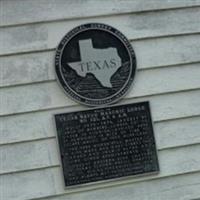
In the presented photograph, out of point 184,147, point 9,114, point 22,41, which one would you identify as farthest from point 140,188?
point 22,41

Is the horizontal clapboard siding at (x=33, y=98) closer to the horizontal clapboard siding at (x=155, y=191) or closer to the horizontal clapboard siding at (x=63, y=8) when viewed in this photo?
the horizontal clapboard siding at (x=63, y=8)

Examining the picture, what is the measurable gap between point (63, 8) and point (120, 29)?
1.39 feet

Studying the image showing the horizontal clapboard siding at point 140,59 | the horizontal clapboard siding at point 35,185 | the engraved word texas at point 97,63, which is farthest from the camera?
the engraved word texas at point 97,63

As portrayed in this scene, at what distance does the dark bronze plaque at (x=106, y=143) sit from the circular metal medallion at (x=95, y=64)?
117 millimetres

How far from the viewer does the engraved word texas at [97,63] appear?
13.0ft

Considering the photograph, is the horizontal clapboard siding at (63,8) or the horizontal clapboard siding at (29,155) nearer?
the horizontal clapboard siding at (29,155)

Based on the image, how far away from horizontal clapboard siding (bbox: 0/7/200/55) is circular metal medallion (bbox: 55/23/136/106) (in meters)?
0.06

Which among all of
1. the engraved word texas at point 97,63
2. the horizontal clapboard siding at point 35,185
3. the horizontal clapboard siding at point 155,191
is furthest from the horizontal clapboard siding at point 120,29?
the horizontal clapboard siding at point 155,191

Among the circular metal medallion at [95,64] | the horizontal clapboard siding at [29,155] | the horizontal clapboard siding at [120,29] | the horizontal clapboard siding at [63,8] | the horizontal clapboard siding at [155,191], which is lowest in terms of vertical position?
the horizontal clapboard siding at [155,191]

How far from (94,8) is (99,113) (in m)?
0.73

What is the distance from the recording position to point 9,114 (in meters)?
3.82

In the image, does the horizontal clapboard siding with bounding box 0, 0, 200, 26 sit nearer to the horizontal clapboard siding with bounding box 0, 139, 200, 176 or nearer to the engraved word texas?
the engraved word texas

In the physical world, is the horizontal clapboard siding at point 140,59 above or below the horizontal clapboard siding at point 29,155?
above

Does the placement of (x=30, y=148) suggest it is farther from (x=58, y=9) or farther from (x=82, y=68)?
(x=58, y=9)
